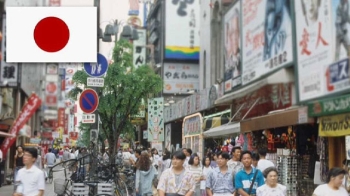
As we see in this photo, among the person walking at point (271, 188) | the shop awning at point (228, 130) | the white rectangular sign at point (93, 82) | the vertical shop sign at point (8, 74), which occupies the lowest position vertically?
the person walking at point (271, 188)

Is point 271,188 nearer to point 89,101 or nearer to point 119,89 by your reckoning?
point 89,101

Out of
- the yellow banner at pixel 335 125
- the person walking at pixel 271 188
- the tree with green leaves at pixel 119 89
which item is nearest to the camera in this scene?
the person walking at pixel 271 188

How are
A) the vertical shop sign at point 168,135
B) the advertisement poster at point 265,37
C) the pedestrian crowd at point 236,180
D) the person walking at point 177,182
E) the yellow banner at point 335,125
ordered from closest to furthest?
the pedestrian crowd at point 236,180
the person walking at point 177,182
the yellow banner at point 335,125
the advertisement poster at point 265,37
the vertical shop sign at point 168,135

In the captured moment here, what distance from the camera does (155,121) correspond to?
2714 cm

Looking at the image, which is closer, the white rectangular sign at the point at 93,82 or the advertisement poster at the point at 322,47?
the advertisement poster at the point at 322,47

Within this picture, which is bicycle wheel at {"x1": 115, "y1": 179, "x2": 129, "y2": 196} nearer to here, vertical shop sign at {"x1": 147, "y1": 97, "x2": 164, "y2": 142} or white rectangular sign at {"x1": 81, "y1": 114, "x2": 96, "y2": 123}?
white rectangular sign at {"x1": 81, "y1": 114, "x2": 96, "y2": 123}

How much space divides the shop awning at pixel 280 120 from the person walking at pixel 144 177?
3046mm

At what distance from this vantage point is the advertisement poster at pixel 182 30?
5031cm

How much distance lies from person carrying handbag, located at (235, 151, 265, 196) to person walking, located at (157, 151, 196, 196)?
3.84 ft

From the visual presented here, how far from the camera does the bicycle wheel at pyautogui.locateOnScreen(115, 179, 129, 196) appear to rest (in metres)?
16.1

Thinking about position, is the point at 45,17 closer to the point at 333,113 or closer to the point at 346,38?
the point at 346,38

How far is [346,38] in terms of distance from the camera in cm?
1010

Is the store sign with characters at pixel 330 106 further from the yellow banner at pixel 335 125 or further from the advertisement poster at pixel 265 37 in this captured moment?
the advertisement poster at pixel 265 37

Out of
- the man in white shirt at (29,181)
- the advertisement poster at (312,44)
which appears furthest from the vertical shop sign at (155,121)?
the man in white shirt at (29,181)
